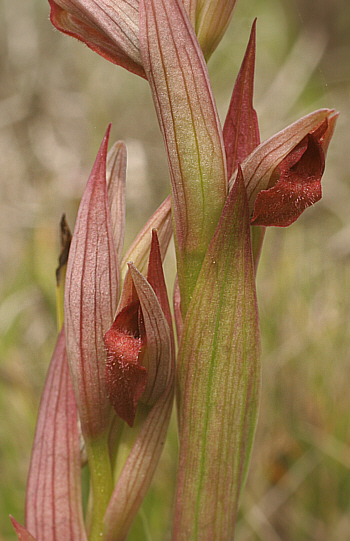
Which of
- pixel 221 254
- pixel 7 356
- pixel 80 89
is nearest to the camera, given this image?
pixel 221 254

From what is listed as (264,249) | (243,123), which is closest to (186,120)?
(243,123)

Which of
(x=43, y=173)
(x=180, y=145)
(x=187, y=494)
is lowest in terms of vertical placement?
(x=187, y=494)

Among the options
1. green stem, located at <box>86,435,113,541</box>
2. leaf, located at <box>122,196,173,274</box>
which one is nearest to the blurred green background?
green stem, located at <box>86,435,113,541</box>

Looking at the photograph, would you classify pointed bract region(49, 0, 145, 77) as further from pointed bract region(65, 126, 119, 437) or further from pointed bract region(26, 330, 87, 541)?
pointed bract region(26, 330, 87, 541)

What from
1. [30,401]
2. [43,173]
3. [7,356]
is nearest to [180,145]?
[30,401]

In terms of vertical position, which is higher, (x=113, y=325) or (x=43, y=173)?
(x=43, y=173)

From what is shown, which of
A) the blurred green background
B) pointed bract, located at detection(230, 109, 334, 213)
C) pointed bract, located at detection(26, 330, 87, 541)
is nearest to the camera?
pointed bract, located at detection(230, 109, 334, 213)

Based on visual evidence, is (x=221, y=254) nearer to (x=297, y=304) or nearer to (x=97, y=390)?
(x=97, y=390)

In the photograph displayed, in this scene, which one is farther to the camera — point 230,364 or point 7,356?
point 7,356
